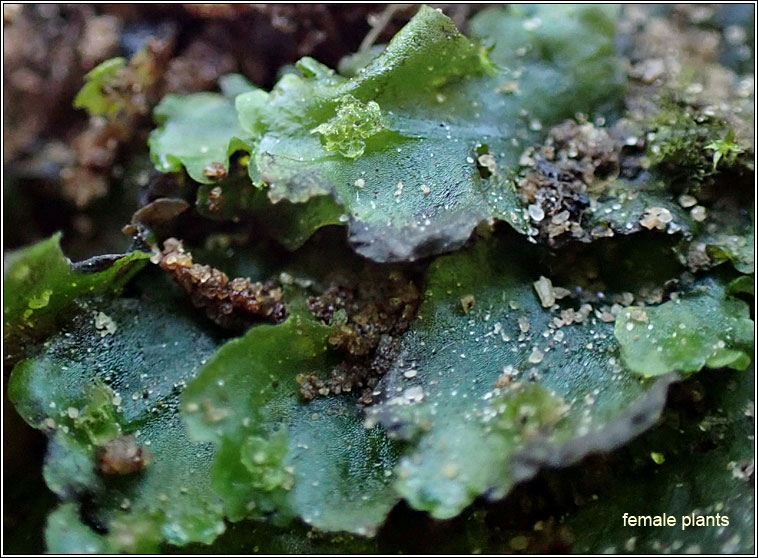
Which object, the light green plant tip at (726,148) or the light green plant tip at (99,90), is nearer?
the light green plant tip at (726,148)

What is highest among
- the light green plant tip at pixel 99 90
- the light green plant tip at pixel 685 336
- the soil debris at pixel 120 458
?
the light green plant tip at pixel 99 90

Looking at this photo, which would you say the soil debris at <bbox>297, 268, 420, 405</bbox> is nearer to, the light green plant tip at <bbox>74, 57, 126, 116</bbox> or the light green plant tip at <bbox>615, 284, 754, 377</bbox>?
the light green plant tip at <bbox>615, 284, 754, 377</bbox>

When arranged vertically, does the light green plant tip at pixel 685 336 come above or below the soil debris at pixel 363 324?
above

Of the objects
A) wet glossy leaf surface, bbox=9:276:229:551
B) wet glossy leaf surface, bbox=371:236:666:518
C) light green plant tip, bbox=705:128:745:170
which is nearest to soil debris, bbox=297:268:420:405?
wet glossy leaf surface, bbox=371:236:666:518

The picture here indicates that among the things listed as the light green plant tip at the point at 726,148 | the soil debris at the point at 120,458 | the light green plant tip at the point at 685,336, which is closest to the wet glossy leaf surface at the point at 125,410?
the soil debris at the point at 120,458

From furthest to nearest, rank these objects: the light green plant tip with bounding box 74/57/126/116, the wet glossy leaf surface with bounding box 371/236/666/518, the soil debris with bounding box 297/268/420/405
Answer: the light green plant tip with bounding box 74/57/126/116 < the soil debris with bounding box 297/268/420/405 < the wet glossy leaf surface with bounding box 371/236/666/518

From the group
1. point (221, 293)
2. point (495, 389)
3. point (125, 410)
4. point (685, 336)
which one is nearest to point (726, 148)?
point (685, 336)

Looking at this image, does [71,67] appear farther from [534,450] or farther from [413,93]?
[534,450]

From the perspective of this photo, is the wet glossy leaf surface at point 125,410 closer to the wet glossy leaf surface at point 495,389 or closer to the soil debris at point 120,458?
the soil debris at point 120,458
